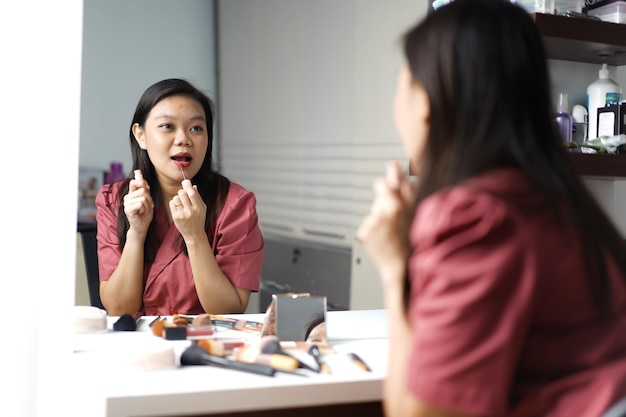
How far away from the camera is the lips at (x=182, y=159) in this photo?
142 centimetres

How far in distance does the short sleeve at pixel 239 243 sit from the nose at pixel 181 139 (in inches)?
5.4

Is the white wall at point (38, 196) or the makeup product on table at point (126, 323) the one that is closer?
the white wall at point (38, 196)

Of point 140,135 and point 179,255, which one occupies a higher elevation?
point 140,135

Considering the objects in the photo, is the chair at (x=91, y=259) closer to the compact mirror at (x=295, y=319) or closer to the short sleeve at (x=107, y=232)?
the short sleeve at (x=107, y=232)

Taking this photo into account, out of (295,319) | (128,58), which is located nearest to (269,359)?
(295,319)

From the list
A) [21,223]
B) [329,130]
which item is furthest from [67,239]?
Result: [329,130]

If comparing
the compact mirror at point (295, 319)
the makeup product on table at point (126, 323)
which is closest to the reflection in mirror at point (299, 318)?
the compact mirror at point (295, 319)

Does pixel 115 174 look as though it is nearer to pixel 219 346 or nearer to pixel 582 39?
pixel 219 346

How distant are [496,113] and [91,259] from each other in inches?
36.9

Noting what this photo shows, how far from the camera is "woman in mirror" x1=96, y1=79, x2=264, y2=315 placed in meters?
1.36

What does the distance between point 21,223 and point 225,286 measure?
19.2 inches

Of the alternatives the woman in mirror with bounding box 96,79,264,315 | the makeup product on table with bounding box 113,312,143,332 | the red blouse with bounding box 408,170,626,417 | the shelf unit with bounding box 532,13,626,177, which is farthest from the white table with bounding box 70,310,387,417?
the shelf unit with bounding box 532,13,626,177

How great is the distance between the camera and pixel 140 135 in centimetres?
147

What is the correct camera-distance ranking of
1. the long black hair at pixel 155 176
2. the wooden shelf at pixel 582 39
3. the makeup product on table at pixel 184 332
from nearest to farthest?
1. the makeup product on table at pixel 184 332
2. the wooden shelf at pixel 582 39
3. the long black hair at pixel 155 176
